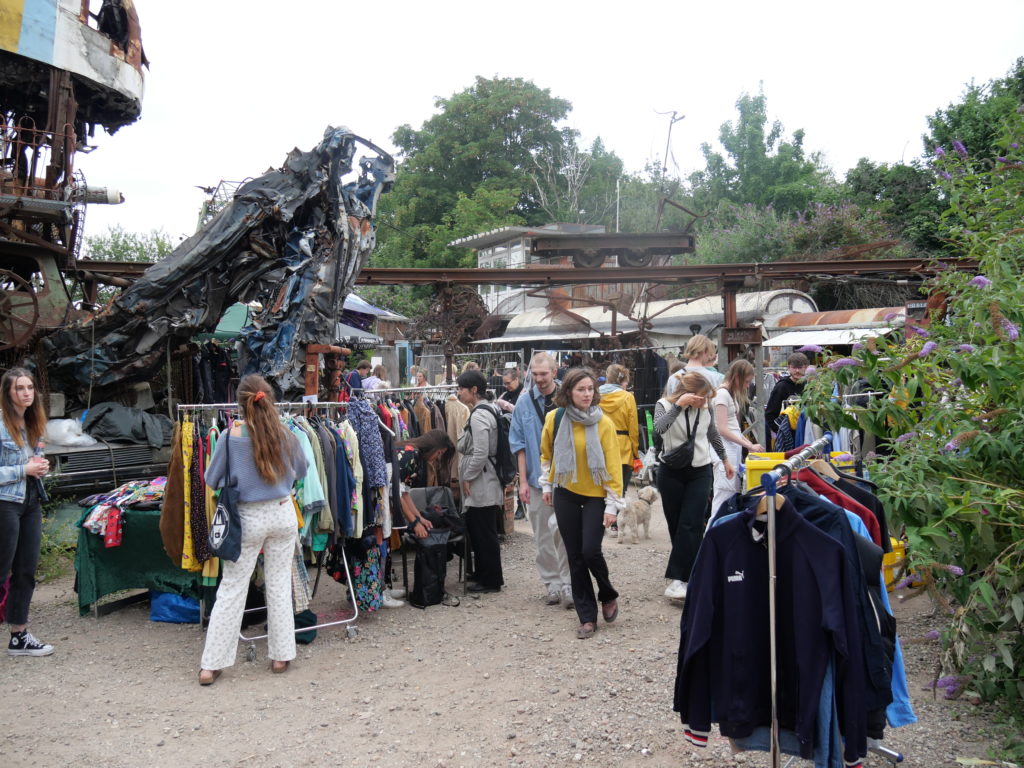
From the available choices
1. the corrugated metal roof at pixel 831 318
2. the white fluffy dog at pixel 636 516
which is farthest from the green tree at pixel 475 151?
the white fluffy dog at pixel 636 516

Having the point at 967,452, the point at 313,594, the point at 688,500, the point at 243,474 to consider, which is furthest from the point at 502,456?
the point at 967,452

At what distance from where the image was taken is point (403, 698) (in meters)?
Answer: 4.72

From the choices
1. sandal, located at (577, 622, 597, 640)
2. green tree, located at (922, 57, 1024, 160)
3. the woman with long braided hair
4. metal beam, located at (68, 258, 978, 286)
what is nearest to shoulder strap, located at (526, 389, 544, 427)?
sandal, located at (577, 622, 597, 640)

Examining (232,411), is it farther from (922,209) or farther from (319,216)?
(922,209)

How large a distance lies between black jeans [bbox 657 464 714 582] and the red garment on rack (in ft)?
8.27

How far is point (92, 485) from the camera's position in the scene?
9.00 metres

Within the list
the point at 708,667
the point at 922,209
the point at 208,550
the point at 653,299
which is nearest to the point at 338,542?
the point at 208,550

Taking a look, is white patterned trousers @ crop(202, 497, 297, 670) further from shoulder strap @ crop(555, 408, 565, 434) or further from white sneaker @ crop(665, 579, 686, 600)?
white sneaker @ crop(665, 579, 686, 600)

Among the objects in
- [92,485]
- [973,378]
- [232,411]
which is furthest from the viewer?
[92,485]

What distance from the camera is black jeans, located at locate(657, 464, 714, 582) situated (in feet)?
19.7

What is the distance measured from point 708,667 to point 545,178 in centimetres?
4037

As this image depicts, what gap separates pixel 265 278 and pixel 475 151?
3149 cm

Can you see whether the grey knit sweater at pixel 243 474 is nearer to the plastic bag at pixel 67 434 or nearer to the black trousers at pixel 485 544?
the black trousers at pixel 485 544

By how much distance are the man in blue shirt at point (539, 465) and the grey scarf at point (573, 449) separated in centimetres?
74
